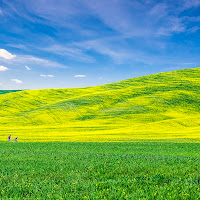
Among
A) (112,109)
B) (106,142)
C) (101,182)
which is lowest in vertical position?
(106,142)

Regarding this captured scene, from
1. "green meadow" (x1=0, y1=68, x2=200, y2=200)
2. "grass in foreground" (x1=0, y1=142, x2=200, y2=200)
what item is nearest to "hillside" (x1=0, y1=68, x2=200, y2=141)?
"green meadow" (x1=0, y1=68, x2=200, y2=200)

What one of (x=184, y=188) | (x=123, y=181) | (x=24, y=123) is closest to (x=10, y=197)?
(x=123, y=181)

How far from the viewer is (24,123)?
8094 cm

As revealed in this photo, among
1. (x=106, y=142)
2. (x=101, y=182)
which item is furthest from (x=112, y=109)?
(x=101, y=182)

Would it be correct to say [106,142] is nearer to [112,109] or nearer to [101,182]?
[101,182]

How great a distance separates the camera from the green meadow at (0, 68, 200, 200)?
11.0 m

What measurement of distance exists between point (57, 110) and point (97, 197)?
90.3m

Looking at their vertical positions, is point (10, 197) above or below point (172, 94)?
below

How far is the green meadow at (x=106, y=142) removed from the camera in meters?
11.0

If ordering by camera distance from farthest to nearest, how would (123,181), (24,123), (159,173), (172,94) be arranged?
(172,94) → (24,123) → (159,173) → (123,181)

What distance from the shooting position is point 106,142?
120 ft

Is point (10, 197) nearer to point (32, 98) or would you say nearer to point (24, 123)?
point (24, 123)

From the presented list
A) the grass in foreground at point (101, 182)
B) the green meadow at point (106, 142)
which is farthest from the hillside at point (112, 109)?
the grass in foreground at point (101, 182)

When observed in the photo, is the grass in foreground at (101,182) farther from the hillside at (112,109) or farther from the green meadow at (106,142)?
the hillside at (112,109)
